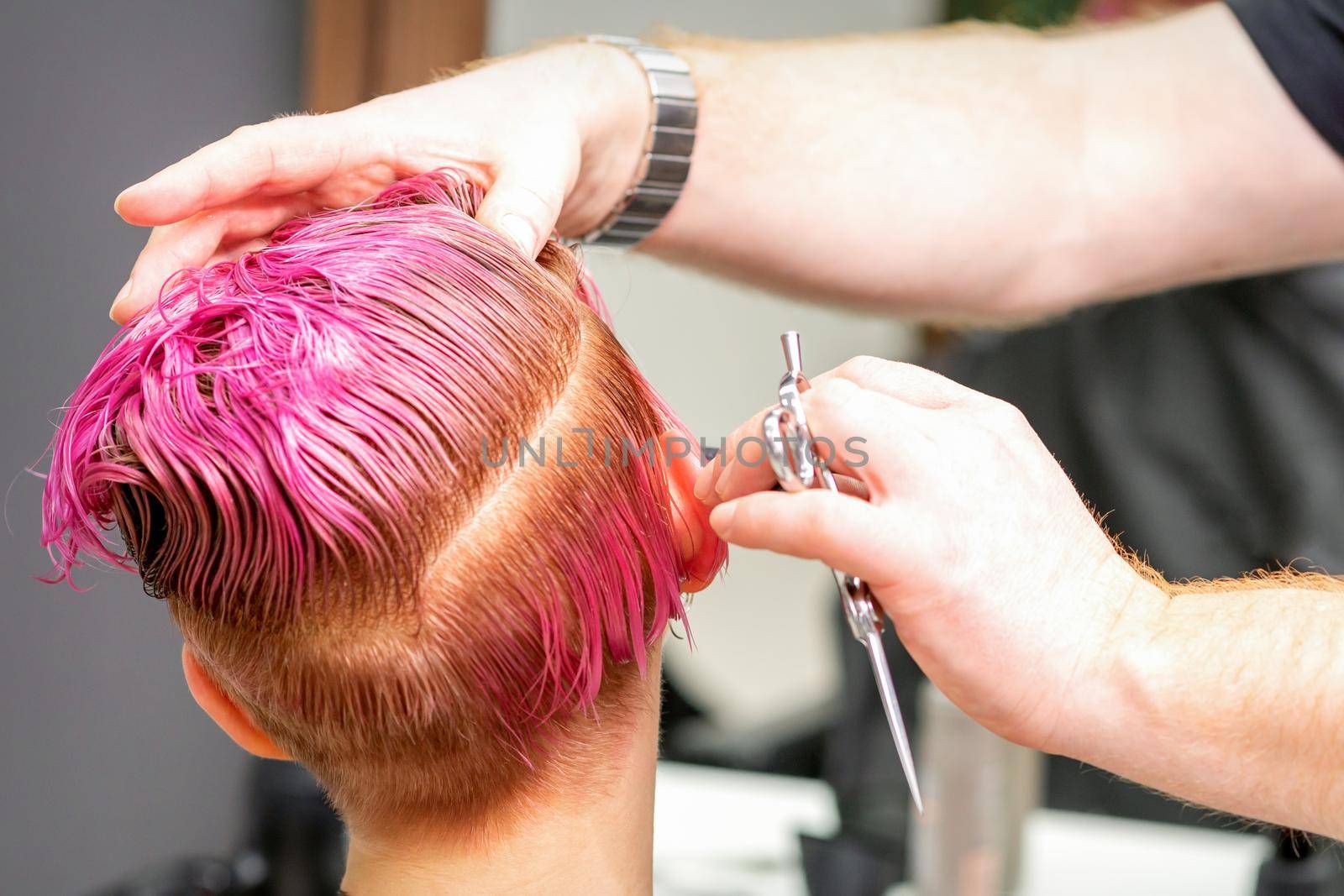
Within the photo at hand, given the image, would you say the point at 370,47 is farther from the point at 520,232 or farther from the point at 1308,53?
the point at 1308,53

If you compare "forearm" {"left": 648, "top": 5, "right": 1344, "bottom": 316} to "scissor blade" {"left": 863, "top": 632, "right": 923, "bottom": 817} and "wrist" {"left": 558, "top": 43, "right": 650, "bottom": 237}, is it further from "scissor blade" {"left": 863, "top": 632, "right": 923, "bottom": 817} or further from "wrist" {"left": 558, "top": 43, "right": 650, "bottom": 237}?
"scissor blade" {"left": 863, "top": 632, "right": 923, "bottom": 817}

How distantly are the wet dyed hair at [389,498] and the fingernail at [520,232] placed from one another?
42 millimetres

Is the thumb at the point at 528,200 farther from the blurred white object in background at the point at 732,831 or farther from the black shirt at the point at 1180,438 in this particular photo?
the black shirt at the point at 1180,438

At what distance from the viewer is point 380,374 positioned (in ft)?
2.10

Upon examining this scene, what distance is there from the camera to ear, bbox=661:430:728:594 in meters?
0.78

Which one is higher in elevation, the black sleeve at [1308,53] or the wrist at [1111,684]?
the black sleeve at [1308,53]

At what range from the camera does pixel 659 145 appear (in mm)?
1147

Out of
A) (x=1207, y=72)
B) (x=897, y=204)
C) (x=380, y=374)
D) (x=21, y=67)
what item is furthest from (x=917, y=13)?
(x=380, y=374)

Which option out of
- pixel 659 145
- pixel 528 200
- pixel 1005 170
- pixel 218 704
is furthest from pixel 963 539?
pixel 1005 170

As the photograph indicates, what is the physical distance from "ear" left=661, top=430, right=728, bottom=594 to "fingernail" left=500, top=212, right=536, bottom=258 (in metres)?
0.17

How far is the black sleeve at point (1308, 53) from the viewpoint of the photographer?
1.25 m

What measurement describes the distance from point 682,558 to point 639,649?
0.26 feet

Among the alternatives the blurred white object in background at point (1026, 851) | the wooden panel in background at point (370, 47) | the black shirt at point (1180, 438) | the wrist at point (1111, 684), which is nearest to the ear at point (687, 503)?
the wrist at point (1111, 684)

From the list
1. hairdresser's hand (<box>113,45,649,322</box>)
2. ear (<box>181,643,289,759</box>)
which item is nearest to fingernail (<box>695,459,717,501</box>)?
hairdresser's hand (<box>113,45,649,322</box>)
